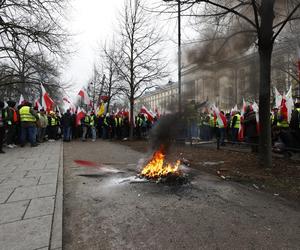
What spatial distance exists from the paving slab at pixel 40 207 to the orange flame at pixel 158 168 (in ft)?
7.63

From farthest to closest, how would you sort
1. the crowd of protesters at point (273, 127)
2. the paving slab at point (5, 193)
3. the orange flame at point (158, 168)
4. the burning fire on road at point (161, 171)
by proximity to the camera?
the crowd of protesters at point (273, 127) < the orange flame at point (158, 168) < the burning fire on road at point (161, 171) < the paving slab at point (5, 193)

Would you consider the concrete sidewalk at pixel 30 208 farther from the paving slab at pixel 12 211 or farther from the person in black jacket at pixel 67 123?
the person in black jacket at pixel 67 123

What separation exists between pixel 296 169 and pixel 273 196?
2.65 metres

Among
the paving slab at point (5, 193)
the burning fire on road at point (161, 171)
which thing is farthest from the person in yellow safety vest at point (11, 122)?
the burning fire on road at point (161, 171)

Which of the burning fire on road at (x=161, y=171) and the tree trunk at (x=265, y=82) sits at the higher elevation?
the tree trunk at (x=265, y=82)

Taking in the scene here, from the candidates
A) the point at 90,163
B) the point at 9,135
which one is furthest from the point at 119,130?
the point at 90,163

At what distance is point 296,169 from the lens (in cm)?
682

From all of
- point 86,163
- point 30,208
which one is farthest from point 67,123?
point 30,208

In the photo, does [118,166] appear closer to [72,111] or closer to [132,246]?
[132,246]

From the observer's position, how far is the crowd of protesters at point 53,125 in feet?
38.2

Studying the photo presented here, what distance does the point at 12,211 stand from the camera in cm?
377

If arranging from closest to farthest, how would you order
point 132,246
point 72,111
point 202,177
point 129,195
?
point 132,246, point 129,195, point 202,177, point 72,111

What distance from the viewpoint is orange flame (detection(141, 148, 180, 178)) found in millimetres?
5828

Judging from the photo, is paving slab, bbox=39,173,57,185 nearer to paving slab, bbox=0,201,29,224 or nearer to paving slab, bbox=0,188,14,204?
paving slab, bbox=0,188,14,204
